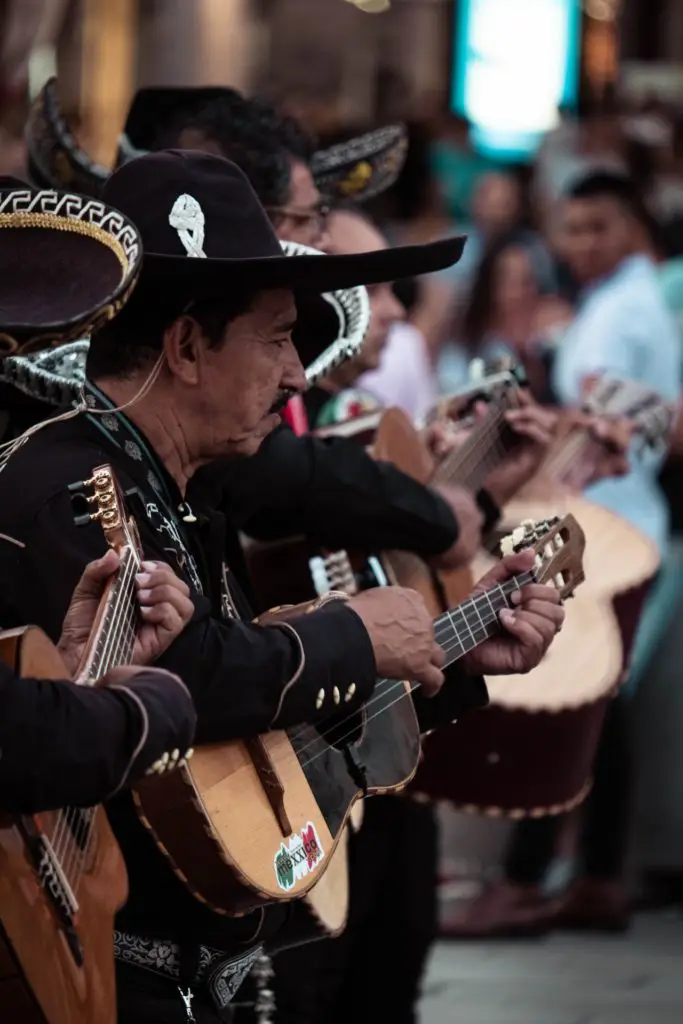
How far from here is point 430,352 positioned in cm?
984

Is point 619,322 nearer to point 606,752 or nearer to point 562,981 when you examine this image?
point 606,752

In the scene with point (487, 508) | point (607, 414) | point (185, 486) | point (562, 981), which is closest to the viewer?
→ point (185, 486)

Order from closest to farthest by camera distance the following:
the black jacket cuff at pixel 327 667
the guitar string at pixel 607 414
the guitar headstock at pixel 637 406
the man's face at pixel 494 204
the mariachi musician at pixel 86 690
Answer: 1. the mariachi musician at pixel 86 690
2. the black jacket cuff at pixel 327 667
3. the guitar string at pixel 607 414
4. the guitar headstock at pixel 637 406
5. the man's face at pixel 494 204

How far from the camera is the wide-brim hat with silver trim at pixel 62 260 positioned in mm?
2570

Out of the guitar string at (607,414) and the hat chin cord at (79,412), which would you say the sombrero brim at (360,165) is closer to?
the guitar string at (607,414)

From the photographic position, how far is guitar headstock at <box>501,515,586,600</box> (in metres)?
3.51

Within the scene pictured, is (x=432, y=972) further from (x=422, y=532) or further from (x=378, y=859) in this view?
(x=422, y=532)

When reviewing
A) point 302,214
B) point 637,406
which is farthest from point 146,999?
point 637,406

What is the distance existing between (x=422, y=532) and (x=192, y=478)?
0.96m

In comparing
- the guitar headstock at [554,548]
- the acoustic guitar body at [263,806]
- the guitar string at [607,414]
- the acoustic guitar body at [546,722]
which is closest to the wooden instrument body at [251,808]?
the acoustic guitar body at [263,806]

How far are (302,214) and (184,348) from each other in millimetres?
1248

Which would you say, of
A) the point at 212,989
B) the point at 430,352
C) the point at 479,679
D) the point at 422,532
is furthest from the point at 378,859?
the point at 430,352

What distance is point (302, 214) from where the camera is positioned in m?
4.30

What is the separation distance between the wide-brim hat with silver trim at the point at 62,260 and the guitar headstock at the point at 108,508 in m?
0.26
